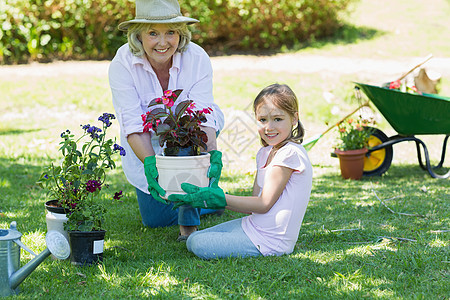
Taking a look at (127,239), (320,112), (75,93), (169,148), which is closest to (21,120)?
(75,93)

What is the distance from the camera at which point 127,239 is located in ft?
10.6

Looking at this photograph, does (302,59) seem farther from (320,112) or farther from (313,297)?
(313,297)

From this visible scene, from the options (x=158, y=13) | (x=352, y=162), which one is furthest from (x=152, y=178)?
(x=352, y=162)

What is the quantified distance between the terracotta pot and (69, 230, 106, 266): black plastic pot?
2756 millimetres

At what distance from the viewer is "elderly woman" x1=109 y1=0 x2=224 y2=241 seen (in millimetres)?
3002

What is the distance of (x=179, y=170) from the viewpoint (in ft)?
8.53

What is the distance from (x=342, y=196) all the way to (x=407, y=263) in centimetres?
162

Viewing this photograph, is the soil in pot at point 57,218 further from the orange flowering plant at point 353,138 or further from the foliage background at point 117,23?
the foliage background at point 117,23

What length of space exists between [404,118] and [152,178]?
2.95 meters

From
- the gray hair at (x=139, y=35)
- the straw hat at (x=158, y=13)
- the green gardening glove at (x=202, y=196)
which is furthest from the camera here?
the gray hair at (x=139, y=35)

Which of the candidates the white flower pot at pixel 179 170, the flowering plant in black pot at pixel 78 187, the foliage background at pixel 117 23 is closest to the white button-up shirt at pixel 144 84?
the flowering plant in black pot at pixel 78 187

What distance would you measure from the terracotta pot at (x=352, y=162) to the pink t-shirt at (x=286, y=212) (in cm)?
216

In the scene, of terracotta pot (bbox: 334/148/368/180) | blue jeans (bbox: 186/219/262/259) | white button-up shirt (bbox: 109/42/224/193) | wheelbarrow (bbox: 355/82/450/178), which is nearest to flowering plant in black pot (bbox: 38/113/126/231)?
white button-up shirt (bbox: 109/42/224/193)

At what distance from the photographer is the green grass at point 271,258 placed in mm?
2395
